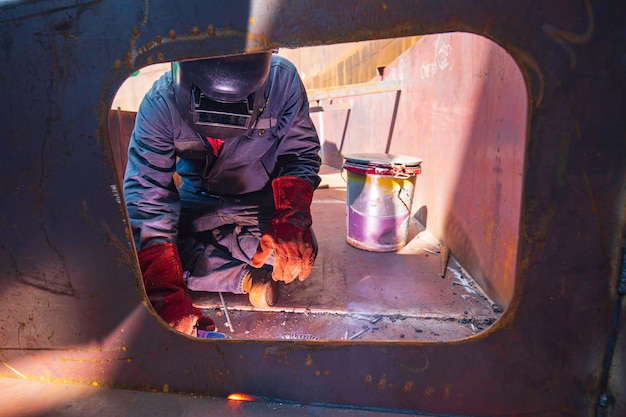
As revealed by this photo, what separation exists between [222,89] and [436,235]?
7.73ft

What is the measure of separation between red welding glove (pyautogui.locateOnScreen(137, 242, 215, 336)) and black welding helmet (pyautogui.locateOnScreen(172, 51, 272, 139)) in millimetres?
562

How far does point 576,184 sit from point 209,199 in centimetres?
204

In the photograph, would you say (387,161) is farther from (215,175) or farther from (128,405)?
(128,405)

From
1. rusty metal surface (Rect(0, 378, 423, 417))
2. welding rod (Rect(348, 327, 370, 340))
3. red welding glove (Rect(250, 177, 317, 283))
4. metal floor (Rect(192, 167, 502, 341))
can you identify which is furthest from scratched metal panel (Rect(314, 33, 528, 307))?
rusty metal surface (Rect(0, 378, 423, 417))

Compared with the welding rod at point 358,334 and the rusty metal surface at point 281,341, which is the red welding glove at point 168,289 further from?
the welding rod at point 358,334

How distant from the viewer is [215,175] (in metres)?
2.10

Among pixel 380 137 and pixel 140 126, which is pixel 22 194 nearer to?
pixel 140 126

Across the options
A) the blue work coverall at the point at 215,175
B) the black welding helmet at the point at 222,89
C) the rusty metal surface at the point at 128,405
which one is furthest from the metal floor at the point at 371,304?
the black welding helmet at the point at 222,89

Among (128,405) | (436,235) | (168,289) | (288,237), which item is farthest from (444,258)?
(128,405)

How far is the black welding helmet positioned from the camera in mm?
1301

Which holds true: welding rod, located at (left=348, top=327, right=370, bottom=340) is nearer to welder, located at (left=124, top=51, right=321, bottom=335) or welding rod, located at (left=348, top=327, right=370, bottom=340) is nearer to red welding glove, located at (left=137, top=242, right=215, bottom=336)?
welder, located at (left=124, top=51, right=321, bottom=335)

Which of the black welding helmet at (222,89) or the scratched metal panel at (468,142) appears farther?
the scratched metal panel at (468,142)

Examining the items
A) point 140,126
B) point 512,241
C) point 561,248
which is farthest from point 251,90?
point 512,241

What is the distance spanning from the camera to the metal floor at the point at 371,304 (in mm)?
1754
